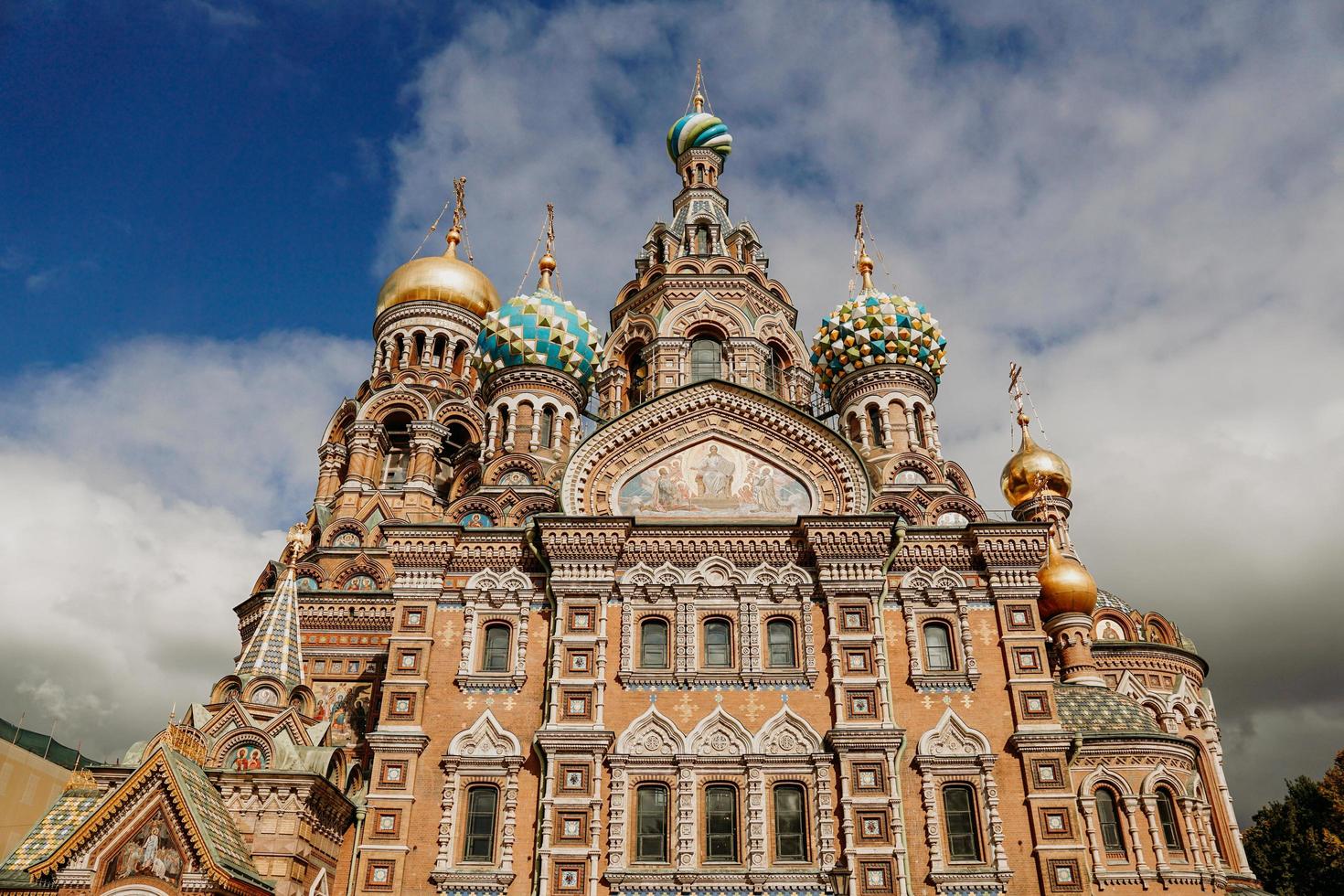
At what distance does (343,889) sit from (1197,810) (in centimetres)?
1397

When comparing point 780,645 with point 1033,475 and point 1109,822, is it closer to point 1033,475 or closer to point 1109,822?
point 1109,822

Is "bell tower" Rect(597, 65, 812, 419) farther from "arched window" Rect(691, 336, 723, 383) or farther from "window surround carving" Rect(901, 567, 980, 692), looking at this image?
"window surround carving" Rect(901, 567, 980, 692)

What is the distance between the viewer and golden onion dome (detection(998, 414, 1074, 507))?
27.8 meters

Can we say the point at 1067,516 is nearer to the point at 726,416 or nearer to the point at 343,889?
the point at 726,416

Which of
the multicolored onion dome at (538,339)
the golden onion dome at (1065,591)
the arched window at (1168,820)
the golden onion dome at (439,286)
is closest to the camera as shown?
the arched window at (1168,820)

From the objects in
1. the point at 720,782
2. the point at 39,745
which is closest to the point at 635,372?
the point at 720,782

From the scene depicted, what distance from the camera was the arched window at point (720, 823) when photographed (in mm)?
14898

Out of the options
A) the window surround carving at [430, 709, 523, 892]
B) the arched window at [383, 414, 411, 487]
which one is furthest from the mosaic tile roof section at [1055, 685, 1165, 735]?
the arched window at [383, 414, 411, 487]

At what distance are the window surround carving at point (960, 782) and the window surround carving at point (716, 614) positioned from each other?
6.73ft

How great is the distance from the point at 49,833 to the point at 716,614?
953cm

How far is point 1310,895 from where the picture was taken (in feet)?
103

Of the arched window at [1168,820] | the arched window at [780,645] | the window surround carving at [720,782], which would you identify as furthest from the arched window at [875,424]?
the window surround carving at [720,782]

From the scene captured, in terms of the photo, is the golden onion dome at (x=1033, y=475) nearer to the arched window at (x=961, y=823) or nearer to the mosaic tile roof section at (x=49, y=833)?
the arched window at (x=961, y=823)

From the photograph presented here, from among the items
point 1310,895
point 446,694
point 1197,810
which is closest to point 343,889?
point 446,694
